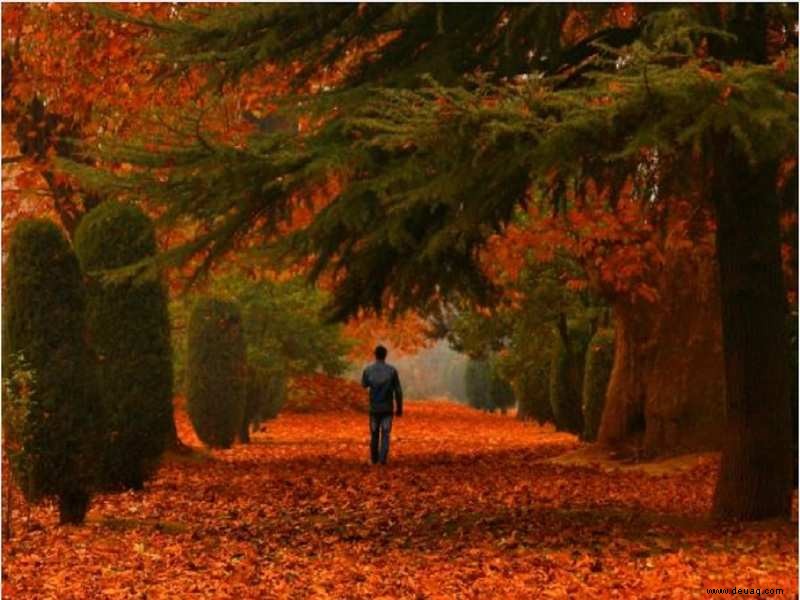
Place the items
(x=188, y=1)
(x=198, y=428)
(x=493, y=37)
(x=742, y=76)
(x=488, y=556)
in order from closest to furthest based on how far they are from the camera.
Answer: (x=742, y=76)
(x=488, y=556)
(x=493, y=37)
(x=188, y=1)
(x=198, y=428)

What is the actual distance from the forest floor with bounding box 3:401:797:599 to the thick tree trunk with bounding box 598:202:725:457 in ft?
3.00

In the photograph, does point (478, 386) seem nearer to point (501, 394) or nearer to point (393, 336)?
point (501, 394)

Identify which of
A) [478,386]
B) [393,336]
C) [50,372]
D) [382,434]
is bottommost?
[382,434]

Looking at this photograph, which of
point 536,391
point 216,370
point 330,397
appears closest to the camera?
point 216,370

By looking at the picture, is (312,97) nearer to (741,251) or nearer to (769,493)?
(741,251)

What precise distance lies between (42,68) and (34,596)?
35.3ft

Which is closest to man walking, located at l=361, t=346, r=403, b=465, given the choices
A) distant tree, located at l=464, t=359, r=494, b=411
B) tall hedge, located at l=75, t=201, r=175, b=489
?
tall hedge, located at l=75, t=201, r=175, b=489

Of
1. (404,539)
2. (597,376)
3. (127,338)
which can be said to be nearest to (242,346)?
(597,376)

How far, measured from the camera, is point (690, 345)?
17969 mm

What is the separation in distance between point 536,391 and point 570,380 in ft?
20.6

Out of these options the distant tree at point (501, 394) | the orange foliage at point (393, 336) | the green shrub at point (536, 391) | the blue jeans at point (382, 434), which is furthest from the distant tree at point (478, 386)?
the blue jeans at point (382, 434)

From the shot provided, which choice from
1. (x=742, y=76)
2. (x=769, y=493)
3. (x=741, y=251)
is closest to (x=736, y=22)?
(x=741, y=251)

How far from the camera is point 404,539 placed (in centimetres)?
1095

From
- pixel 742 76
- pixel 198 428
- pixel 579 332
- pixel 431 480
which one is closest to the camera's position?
pixel 742 76
